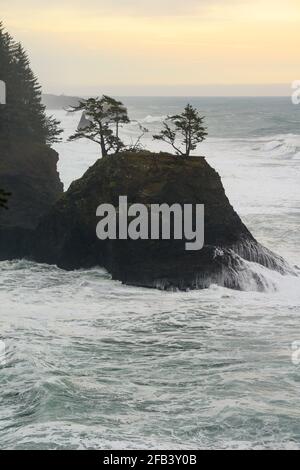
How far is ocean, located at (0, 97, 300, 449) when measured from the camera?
20641 mm

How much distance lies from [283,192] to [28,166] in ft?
86.7

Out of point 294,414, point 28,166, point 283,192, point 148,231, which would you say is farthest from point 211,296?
point 283,192

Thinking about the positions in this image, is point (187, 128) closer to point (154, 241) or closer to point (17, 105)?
point (154, 241)

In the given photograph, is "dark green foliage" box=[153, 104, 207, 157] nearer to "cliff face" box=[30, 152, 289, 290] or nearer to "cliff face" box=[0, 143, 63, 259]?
"cliff face" box=[30, 152, 289, 290]

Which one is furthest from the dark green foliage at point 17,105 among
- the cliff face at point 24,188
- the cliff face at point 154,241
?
the cliff face at point 154,241

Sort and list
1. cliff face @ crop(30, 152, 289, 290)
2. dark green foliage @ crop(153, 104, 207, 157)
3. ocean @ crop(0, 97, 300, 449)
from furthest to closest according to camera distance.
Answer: dark green foliage @ crop(153, 104, 207, 157) → cliff face @ crop(30, 152, 289, 290) → ocean @ crop(0, 97, 300, 449)

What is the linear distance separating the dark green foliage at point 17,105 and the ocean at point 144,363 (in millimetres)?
10027

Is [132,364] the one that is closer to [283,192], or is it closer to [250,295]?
[250,295]

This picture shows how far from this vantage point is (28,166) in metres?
45.0

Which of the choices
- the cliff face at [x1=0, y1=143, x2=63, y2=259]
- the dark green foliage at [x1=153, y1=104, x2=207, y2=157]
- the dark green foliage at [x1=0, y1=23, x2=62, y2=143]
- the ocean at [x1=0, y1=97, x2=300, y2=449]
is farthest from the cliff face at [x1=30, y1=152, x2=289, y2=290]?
the dark green foliage at [x1=0, y1=23, x2=62, y2=143]

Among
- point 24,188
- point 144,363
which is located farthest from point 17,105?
point 144,363

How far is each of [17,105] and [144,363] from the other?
85.1ft

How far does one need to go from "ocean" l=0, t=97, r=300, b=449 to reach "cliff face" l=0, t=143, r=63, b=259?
209 centimetres

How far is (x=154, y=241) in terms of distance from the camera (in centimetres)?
3691
